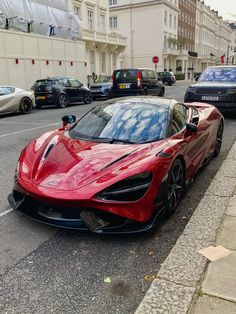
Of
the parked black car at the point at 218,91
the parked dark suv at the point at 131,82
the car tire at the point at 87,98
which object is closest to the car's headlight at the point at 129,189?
the parked black car at the point at 218,91

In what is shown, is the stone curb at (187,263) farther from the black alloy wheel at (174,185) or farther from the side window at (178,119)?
the side window at (178,119)

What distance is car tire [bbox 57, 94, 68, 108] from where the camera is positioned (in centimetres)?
1634

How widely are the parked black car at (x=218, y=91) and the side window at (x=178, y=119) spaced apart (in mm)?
5756

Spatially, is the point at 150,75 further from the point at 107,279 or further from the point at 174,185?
the point at 107,279

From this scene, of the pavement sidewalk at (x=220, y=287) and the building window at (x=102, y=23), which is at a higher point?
the building window at (x=102, y=23)

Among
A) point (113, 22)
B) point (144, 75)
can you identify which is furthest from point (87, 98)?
point (113, 22)

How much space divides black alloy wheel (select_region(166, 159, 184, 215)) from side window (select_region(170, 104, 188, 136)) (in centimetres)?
47

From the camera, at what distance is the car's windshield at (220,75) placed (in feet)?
36.5

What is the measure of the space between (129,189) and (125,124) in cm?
133

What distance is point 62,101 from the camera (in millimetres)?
16625

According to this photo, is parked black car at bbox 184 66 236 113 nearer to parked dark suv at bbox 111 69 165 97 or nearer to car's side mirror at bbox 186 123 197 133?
parked dark suv at bbox 111 69 165 97

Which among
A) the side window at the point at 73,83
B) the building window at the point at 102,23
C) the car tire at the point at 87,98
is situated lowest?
the car tire at the point at 87,98

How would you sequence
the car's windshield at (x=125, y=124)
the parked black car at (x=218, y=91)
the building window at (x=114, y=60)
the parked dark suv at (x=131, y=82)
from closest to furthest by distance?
the car's windshield at (x=125, y=124) → the parked black car at (x=218, y=91) → the parked dark suv at (x=131, y=82) → the building window at (x=114, y=60)

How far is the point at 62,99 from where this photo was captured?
1662 centimetres
